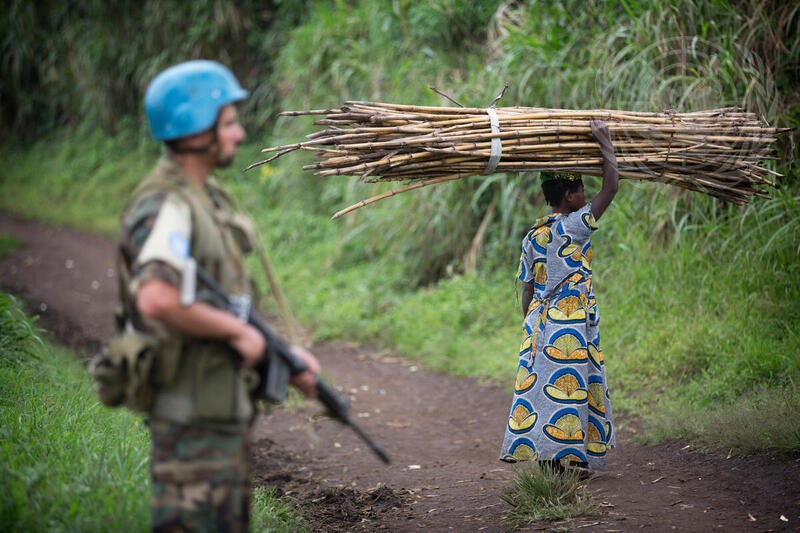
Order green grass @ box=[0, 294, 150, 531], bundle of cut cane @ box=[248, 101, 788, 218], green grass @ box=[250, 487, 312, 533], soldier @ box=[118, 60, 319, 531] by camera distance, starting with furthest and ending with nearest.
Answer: bundle of cut cane @ box=[248, 101, 788, 218], green grass @ box=[250, 487, 312, 533], green grass @ box=[0, 294, 150, 531], soldier @ box=[118, 60, 319, 531]

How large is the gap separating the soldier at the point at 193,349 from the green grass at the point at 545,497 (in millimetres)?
1687

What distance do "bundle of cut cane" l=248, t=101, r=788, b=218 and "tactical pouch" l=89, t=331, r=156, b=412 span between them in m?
1.51

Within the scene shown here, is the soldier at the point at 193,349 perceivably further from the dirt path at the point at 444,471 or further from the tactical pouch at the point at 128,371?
the dirt path at the point at 444,471

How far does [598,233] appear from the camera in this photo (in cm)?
719

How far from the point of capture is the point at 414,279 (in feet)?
28.8

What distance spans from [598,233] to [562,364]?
335cm

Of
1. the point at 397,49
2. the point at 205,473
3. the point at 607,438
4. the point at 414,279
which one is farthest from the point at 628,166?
the point at 397,49

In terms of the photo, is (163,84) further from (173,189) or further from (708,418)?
(708,418)

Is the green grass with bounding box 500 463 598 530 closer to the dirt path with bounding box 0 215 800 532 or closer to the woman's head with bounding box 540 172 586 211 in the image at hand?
the dirt path with bounding box 0 215 800 532

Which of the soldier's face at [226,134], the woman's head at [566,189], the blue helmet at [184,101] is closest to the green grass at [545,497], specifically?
the woman's head at [566,189]

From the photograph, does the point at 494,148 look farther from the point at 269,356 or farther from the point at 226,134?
the point at 269,356

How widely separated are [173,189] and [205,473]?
2.81 feet

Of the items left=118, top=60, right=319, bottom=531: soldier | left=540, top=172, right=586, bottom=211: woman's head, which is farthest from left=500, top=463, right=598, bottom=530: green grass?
left=118, top=60, right=319, bottom=531: soldier

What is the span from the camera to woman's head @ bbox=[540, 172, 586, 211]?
4.16 m
